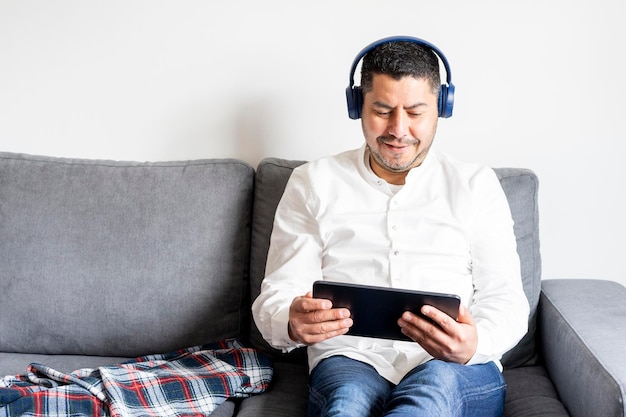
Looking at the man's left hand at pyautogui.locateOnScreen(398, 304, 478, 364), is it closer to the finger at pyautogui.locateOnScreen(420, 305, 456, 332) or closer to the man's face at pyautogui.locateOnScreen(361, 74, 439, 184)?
the finger at pyautogui.locateOnScreen(420, 305, 456, 332)

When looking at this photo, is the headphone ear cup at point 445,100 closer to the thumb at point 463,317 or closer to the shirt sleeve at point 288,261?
the shirt sleeve at point 288,261

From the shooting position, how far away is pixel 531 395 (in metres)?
1.68

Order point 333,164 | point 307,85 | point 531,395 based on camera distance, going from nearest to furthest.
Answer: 1. point 531,395
2. point 333,164
3. point 307,85

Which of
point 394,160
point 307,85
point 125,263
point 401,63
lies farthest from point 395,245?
point 125,263

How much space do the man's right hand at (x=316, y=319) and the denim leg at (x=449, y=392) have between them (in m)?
0.17

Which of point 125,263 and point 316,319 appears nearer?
point 316,319

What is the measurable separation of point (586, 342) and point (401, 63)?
0.71 metres

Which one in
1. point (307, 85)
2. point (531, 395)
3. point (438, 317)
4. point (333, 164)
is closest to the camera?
point (438, 317)

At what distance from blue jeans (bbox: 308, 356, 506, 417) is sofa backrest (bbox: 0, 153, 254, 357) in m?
0.42

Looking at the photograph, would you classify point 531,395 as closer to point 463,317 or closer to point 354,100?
point 463,317

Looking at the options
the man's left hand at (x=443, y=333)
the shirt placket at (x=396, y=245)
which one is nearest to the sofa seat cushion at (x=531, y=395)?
the man's left hand at (x=443, y=333)

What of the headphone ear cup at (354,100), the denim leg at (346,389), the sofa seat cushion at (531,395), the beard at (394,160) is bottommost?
the sofa seat cushion at (531,395)

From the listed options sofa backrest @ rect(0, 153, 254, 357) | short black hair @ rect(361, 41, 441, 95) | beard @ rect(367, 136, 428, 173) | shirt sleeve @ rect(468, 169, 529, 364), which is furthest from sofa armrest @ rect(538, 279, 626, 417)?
sofa backrest @ rect(0, 153, 254, 357)

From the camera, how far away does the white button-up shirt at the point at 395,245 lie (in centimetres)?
162
